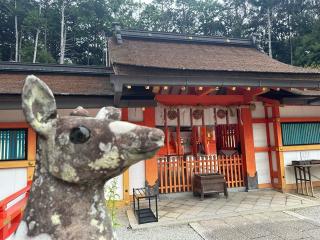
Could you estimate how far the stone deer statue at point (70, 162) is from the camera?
108 centimetres

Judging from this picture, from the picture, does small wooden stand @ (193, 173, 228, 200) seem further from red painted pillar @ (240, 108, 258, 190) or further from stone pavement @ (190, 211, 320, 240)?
stone pavement @ (190, 211, 320, 240)

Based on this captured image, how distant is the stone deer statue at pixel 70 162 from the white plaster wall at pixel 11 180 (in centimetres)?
497

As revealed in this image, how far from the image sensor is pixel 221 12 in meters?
29.4

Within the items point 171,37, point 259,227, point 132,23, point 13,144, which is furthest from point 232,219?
point 132,23

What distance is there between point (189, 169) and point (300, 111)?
393 cm

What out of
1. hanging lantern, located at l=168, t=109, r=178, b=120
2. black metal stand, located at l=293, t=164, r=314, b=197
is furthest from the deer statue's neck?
black metal stand, located at l=293, t=164, r=314, b=197

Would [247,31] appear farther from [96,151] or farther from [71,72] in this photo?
[96,151]

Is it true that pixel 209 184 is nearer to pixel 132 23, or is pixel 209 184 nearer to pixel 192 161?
pixel 192 161

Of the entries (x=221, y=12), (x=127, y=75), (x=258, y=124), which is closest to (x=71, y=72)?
(x=127, y=75)

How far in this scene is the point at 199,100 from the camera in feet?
23.7

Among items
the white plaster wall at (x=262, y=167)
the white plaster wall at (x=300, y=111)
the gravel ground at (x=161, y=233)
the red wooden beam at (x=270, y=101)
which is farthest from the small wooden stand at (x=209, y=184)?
the white plaster wall at (x=300, y=111)

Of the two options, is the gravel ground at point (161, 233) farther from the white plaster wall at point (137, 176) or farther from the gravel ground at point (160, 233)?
the white plaster wall at point (137, 176)

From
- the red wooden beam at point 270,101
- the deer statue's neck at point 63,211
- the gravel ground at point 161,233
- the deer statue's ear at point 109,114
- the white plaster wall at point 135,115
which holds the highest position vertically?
the red wooden beam at point 270,101

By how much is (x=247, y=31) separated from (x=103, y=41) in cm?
1598
